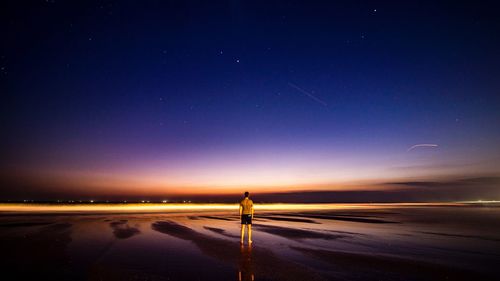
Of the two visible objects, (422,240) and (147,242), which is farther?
(422,240)

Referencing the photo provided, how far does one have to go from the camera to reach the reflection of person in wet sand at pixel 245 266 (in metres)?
8.65

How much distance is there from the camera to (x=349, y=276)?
29.5ft

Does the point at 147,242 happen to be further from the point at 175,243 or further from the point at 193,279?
the point at 193,279

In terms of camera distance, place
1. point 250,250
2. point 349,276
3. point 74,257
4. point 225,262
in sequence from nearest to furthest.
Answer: point 349,276 → point 225,262 → point 74,257 → point 250,250

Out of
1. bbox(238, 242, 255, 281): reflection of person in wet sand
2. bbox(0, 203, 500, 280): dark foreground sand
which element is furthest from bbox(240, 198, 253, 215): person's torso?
bbox(238, 242, 255, 281): reflection of person in wet sand

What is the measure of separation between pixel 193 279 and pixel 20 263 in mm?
5609

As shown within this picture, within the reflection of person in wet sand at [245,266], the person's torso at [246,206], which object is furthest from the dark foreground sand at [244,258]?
the person's torso at [246,206]

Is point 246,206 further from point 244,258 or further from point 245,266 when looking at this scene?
point 245,266

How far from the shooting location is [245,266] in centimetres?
1002

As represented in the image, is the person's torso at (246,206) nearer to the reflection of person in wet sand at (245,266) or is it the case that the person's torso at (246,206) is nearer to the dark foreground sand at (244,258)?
the dark foreground sand at (244,258)

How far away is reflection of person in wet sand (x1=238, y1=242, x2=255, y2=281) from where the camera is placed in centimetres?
865

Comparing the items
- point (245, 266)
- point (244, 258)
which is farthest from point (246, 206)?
point (245, 266)

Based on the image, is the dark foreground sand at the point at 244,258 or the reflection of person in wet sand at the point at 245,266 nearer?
the reflection of person in wet sand at the point at 245,266

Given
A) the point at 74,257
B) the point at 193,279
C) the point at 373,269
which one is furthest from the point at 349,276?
the point at 74,257
